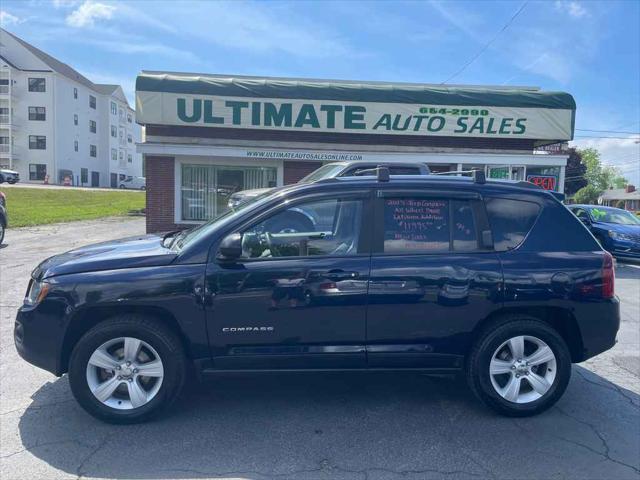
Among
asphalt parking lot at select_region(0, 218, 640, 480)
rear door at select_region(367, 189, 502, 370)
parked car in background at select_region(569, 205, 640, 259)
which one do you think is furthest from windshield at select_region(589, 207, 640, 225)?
rear door at select_region(367, 189, 502, 370)

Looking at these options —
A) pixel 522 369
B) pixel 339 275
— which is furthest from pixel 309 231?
pixel 522 369

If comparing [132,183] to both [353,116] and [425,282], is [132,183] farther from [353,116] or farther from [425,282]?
[425,282]

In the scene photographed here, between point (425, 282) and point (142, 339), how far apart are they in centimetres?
210

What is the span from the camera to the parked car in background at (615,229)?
12406 mm

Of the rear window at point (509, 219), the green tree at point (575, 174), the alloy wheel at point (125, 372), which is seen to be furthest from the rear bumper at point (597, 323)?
the green tree at point (575, 174)

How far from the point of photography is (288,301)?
145 inches

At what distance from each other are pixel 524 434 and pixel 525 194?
186 centimetres

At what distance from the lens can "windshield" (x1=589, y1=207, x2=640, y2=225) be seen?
13469mm

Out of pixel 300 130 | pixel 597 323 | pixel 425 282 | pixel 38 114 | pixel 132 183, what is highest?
pixel 38 114

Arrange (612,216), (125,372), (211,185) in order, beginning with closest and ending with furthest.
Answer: (125,372)
(612,216)
(211,185)

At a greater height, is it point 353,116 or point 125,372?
point 353,116

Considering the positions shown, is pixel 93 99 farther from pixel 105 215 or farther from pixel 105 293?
pixel 105 293

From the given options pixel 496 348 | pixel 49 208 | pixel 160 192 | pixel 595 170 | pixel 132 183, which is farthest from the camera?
pixel 595 170

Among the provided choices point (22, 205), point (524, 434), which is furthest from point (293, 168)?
point (22, 205)
